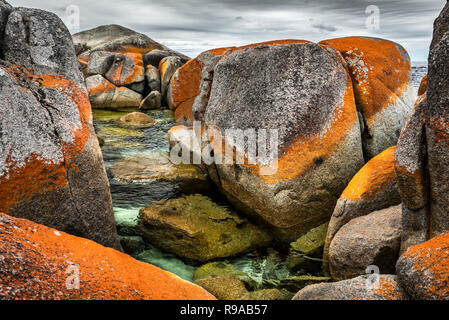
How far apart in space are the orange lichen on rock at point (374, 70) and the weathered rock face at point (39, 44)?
5129mm

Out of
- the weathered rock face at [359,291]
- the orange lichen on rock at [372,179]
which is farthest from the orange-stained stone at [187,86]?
the weathered rock face at [359,291]

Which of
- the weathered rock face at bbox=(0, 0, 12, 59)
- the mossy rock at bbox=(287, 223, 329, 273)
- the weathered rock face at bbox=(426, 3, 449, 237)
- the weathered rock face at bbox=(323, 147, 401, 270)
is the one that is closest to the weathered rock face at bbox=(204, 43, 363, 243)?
the mossy rock at bbox=(287, 223, 329, 273)

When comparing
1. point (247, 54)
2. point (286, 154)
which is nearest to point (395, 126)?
point (286, 154)

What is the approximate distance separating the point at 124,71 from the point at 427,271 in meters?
23.5

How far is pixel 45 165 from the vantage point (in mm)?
3943

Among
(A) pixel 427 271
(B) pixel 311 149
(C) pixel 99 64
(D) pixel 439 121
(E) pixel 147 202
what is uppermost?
(C) pixel 99 64

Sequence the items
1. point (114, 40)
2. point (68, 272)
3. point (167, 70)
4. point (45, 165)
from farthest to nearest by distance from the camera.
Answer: point (114, 40) < point (167, 70) < point (45, 165) < point (68, 272)

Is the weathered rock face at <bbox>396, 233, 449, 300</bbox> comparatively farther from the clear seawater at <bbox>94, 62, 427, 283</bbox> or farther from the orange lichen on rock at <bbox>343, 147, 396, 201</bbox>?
the clear seawater at <bbox>94, 62, 427, 283</bbox>

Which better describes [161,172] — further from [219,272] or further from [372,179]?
[372,179]

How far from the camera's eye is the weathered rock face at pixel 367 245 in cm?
414

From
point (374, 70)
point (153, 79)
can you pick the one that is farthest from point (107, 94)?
point (374, 70)

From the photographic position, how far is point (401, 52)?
24.7 ft

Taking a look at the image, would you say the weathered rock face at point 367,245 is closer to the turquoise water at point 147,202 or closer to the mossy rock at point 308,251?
the mossy rock at point 308,251

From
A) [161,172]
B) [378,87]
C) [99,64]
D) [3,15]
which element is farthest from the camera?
[99,64]
